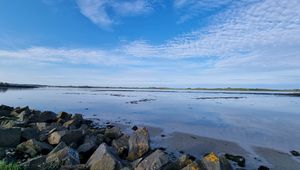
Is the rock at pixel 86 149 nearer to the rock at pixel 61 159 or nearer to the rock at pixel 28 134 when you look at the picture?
the rock at pixel 61 159

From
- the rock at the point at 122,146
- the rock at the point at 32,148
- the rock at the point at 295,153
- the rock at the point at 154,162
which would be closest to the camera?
the rock at the point at 154,162

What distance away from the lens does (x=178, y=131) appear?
17.0 metres

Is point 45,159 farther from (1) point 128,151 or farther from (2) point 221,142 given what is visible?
(2) point 221,142

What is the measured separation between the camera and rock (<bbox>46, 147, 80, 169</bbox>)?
7.22 meters

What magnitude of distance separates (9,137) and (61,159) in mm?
4088

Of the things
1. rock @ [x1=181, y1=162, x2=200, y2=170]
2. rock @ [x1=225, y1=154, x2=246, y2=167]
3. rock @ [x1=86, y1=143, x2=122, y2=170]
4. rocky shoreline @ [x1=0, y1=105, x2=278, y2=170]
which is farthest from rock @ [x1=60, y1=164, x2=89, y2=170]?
rock @ [x1=225, y1=154, x2=246, y2=167]

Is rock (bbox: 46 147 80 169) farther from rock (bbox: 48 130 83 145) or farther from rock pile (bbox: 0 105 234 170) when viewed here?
rock (bbox: 48 130 83 145)

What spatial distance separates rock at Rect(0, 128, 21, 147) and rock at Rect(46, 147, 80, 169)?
344cm

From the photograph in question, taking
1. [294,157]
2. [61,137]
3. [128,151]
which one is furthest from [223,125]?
[61,137]

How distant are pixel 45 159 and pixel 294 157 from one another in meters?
9.74

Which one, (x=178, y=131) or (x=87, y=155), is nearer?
(x=87, y=155)

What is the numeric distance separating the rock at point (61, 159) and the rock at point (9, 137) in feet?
11.3

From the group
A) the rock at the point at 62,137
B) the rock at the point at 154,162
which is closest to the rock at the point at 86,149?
the rock at the point at 62,137

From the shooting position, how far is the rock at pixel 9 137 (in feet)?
33.8
